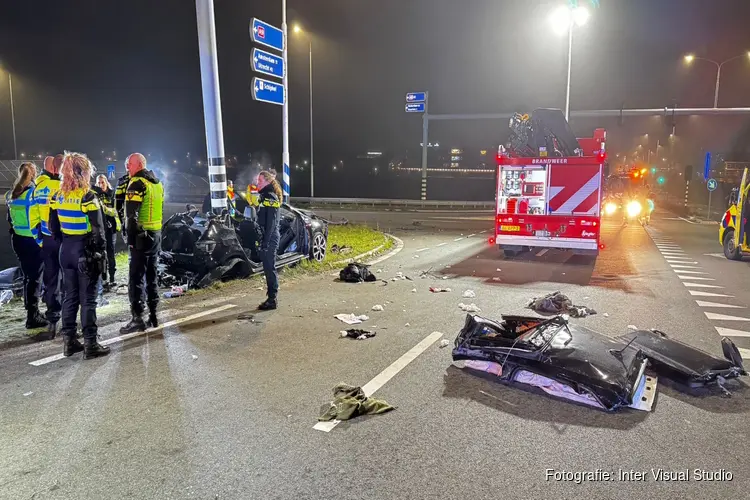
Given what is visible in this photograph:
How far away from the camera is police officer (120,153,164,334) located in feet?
20.2

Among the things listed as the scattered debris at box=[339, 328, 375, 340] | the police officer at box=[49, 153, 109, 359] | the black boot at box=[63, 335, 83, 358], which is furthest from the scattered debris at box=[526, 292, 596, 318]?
the black boot at box=[63, 335, 83, 358]

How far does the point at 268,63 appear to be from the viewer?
474 inches

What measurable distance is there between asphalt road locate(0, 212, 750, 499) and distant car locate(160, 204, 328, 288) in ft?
5.18

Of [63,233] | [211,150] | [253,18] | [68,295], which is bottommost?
[68,295]

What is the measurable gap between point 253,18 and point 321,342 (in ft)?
27.6

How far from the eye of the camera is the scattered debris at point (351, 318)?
6.89 m

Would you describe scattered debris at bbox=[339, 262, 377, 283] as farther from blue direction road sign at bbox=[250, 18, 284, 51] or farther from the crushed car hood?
Answer: blue direction road sign at bbox=[250, 18, 284, 51]

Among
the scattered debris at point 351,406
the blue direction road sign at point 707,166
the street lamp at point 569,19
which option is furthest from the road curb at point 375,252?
the blue direction road sign at point 707,166

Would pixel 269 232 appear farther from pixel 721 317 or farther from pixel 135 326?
pixel 721 317

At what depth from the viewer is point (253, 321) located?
6.88m

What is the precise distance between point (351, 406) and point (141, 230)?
3.63m

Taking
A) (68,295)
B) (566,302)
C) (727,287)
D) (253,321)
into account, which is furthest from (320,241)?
(727,287)

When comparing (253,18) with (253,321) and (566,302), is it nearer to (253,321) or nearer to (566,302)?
(253,321)

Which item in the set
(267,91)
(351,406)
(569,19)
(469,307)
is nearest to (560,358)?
(351,406)
